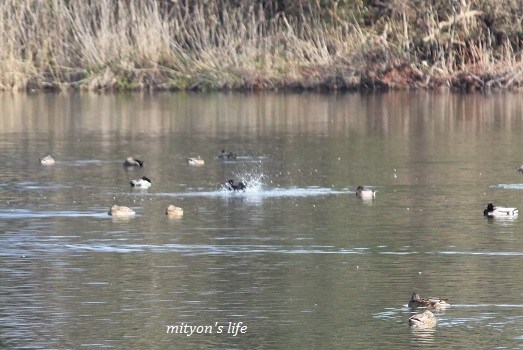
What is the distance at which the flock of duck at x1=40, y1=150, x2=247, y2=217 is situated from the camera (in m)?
16.0

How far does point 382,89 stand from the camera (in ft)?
130

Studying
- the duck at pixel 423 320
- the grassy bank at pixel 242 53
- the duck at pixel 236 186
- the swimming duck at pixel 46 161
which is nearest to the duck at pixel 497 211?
the duck at pixel 236 186

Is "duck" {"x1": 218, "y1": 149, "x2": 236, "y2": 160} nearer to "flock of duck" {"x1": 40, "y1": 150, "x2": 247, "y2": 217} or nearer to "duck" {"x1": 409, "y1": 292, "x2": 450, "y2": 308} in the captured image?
"flock of duck" {"x1": 40, "y1": 150, "x2": 247, "y2": 217}

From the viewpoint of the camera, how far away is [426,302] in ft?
36.1

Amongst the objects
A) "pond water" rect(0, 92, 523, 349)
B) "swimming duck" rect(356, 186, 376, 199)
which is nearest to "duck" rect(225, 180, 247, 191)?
"pond water" rect(0, 92, 523, 349)

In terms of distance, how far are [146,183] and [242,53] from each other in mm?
21507

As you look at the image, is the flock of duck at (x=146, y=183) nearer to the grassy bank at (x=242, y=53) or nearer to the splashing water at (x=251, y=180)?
the splashing water at (x=251, y=180)

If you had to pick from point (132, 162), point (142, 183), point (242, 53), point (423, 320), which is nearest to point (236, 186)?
point (142, 183)

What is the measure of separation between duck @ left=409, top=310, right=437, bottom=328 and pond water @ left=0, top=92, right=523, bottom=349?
65 millimetres

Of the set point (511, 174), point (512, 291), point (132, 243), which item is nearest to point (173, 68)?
point (511, 174)

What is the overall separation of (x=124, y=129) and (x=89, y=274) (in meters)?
15.5

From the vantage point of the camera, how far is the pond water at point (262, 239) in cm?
1067

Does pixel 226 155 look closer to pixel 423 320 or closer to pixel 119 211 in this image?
pixel 119 211

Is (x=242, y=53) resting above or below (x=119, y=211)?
above
